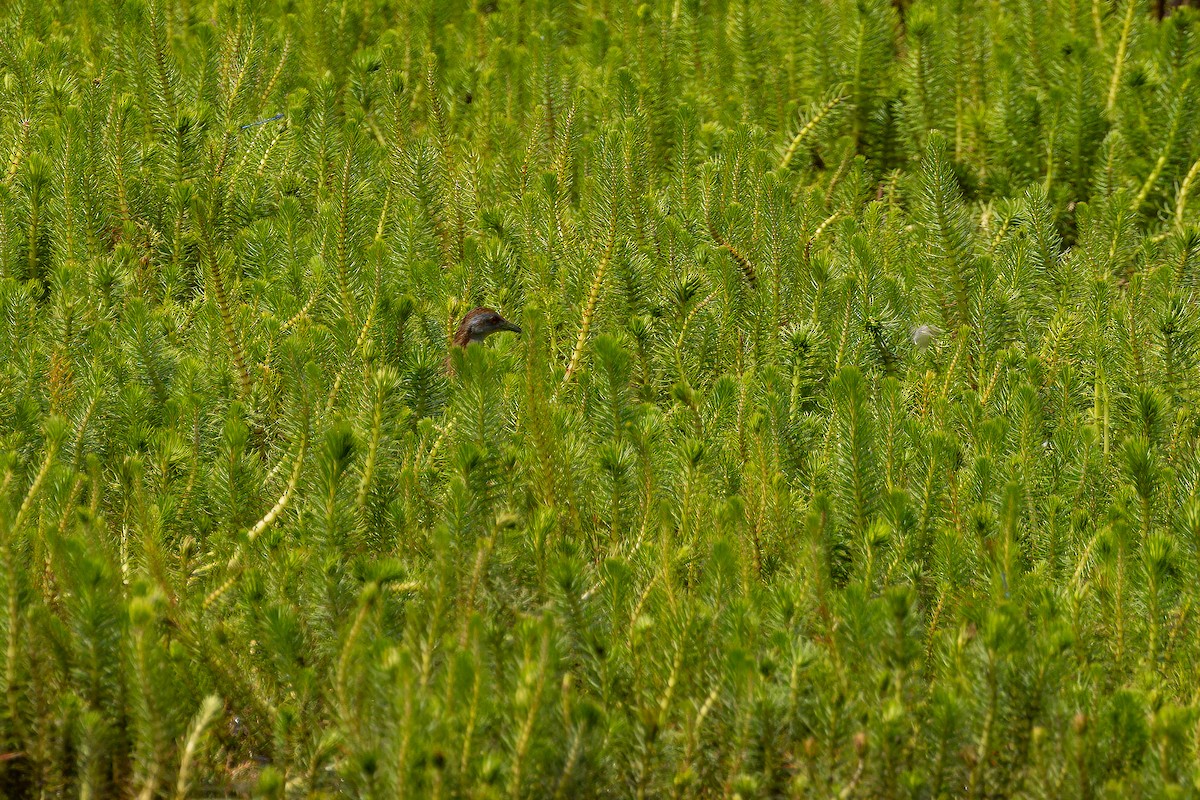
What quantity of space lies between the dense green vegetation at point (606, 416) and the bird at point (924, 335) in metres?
0.02

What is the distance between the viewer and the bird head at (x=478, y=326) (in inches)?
147

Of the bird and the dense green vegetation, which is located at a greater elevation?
the dense green vegetation

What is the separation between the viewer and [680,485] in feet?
9.83

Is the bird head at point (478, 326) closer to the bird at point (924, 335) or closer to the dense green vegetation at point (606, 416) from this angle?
the dense green vegetation at point (606, 416)

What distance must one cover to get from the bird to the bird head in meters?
1.28

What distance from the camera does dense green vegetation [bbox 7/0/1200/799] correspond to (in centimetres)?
236

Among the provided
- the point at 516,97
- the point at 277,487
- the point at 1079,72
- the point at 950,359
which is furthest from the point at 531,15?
the point at 277,487

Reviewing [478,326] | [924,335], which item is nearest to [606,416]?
[478,326]

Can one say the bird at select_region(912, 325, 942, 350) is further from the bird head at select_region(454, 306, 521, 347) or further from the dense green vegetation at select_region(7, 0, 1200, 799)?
the bird head at select_region(454, 306, 521, 347)

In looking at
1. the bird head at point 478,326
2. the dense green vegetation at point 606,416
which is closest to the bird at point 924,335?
the dense green vegetation at point 606,416

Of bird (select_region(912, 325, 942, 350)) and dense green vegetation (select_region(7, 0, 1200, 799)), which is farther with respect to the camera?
bird (select_region(912, 325, 942, 350))

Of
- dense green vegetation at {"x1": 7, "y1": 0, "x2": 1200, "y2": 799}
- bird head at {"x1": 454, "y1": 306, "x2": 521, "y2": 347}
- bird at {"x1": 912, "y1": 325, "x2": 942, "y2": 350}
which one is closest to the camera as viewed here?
dense green vegetation at {"x1": 7, "y1": 0, "x2": 1200, "y2": 799}

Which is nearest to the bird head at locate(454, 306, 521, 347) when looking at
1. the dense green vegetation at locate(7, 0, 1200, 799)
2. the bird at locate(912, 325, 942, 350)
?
the dense green vegetation at locate(7, 0, 1200, 799)

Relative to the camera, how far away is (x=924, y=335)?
13.3 ft
